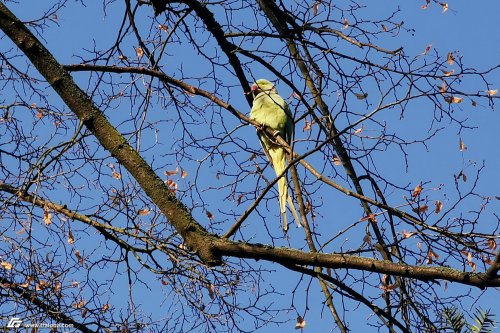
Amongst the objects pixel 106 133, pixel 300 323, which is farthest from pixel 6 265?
pixel 300 323

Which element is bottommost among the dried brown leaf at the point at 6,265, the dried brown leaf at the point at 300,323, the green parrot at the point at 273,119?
the dried brown leaf at the point at 300,323

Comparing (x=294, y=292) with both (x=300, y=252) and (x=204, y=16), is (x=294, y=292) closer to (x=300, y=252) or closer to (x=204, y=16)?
(x=300, y=252)

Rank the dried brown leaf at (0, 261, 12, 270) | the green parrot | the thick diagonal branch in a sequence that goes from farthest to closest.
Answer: the green parrot < the dried brown leaf at (0, 261, 12, 270) < the thick diagonal branch

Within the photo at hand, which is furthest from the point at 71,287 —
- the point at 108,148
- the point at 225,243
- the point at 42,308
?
the point at 225,243

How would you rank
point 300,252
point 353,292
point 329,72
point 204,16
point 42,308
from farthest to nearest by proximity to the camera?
point 204,16 → point 329,72 → point 42,308 → point 353,292 → point 300,252

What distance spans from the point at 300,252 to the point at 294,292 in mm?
605

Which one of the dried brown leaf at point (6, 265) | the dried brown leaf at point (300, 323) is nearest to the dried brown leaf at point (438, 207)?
the dried brown leaf at point (300, 323)

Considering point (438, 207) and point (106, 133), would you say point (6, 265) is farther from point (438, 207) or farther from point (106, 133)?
point (438, 207)

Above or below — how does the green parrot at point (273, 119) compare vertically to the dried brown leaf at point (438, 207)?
above

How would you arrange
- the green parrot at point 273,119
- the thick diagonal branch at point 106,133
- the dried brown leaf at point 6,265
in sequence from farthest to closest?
1. the green parrot at point 273,119
2. the dried brown leaf at point 6,265
3. the thick diagonal branch at point 106,133

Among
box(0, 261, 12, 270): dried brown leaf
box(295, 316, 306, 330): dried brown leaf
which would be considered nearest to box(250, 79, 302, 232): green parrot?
box(295, 316, 306, 330): dried brown leaf

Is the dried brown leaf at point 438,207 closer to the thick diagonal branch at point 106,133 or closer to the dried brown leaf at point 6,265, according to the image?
the thick diagonal branch at point 106,133

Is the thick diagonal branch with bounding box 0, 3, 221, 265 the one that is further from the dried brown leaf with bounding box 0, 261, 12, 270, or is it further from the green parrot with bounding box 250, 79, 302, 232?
the green parrot with bounding box 250, 79, 302, 232

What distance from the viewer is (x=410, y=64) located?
4.23m
